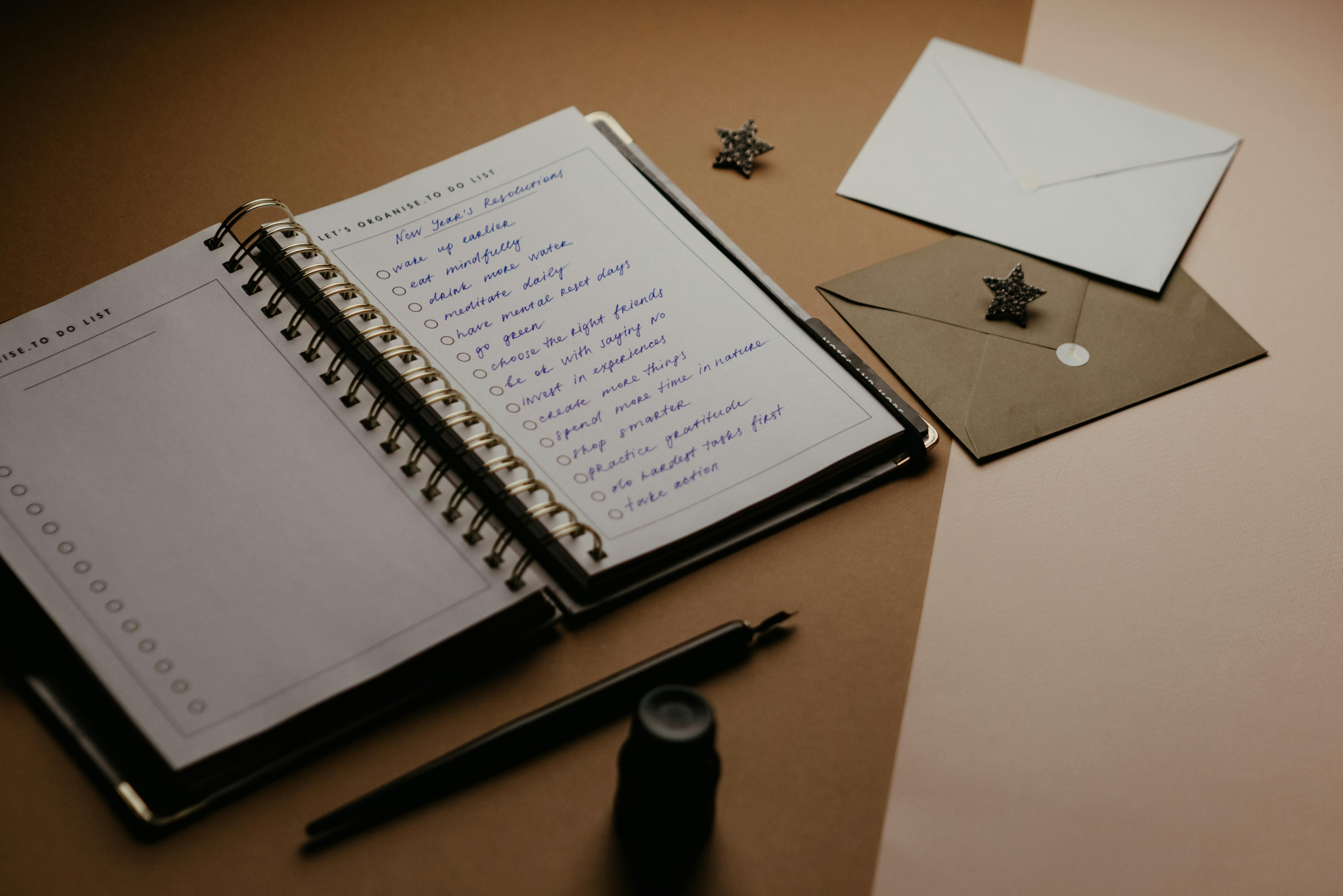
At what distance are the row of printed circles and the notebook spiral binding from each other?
0.54 feet

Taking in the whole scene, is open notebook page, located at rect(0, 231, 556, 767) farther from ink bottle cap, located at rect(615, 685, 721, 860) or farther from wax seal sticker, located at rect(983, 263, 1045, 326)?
wax seal sticker, located at rect(983, 263, 1045, 326)

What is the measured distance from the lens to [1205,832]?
1.69 ft

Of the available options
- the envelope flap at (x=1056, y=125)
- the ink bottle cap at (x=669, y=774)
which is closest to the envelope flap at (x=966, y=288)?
the envelope flap at (x=1056, y=125)

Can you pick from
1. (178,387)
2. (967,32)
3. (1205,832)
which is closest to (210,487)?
(178,387)

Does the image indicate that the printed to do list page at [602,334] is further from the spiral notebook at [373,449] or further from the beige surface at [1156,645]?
the beige surface at [1156,645]

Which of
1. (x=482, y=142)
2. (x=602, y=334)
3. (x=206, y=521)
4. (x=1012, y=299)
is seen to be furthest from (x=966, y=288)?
(x=206, y=521)

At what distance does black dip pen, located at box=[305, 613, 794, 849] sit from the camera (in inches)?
18.8

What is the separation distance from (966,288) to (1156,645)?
1.04 ft

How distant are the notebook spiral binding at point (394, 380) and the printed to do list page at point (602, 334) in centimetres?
2

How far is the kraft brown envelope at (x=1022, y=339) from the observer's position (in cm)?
68

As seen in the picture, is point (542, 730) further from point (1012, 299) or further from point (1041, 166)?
point (1041, 166)

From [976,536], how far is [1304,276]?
0.44 metres

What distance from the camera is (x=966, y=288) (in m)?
0.75

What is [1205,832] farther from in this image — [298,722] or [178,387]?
[178,387]
